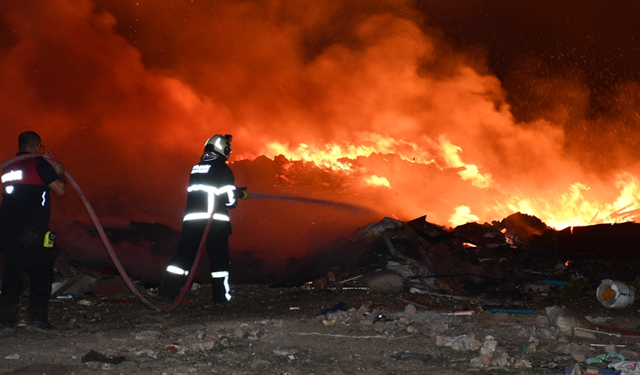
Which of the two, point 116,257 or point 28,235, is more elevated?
point 28,235

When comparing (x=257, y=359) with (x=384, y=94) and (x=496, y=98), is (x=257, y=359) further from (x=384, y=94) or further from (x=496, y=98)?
(x=496, y=98)

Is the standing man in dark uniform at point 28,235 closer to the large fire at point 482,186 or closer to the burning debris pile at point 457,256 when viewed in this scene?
the burning debris pile at point 457,256

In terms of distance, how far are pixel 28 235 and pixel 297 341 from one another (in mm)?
2142

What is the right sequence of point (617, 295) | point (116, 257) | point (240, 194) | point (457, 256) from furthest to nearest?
point (457, 256) < point (240, 194) < point (617, 295) < point (116, 257)

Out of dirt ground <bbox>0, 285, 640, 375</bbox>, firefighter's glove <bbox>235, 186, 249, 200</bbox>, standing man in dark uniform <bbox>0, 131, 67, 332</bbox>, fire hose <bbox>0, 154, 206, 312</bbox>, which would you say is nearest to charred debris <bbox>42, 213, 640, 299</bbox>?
dirt ground <bbox>0, 285, 640, 375</bbox>

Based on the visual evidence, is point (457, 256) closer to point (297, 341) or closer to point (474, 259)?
point (474, 259)

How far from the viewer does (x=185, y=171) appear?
35.1 feet

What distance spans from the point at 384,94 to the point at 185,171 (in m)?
4.63

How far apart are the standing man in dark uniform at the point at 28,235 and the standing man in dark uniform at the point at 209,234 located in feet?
4.74

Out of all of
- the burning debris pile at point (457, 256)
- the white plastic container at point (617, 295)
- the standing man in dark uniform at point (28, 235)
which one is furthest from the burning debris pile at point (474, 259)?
the standing man in dark uniform at point (28, 235)

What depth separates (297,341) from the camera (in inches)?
156

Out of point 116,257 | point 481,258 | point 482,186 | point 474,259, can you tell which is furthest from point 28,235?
point 482,186

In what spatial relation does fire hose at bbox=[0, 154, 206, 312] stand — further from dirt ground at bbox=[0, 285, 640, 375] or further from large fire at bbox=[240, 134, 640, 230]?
large fire at bbox=[240, 134, 640, 230]

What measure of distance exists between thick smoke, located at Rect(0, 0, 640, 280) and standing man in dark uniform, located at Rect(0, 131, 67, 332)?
17.0ft
